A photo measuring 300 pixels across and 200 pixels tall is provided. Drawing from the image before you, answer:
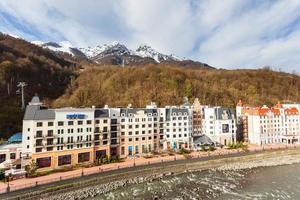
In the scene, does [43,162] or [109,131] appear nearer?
[43,162]

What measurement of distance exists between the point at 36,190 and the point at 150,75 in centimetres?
10745

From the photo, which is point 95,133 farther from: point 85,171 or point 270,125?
point 270,125

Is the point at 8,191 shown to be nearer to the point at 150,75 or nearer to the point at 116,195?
the point at 116,195

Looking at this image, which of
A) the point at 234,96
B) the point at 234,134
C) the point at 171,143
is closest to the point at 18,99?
the point at 171,143

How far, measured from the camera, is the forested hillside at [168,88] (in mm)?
111500

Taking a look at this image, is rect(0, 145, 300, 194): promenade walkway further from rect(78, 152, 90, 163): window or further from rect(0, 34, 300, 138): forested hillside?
rect(0, 34, 300, 138): forested hillside

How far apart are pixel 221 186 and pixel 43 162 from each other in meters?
33.5

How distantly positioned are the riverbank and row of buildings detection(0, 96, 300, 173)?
11.0 m

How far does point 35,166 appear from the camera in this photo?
135 ft

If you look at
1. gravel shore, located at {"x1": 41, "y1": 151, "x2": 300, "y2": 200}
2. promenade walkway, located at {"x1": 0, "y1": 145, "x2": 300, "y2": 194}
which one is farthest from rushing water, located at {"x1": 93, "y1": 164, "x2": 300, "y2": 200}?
promenade walkway, located at {"x1": 0, "y1": 145, "x2": 300, "y2": 194}

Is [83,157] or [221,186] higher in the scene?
[83,157]

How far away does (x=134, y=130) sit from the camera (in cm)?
5766

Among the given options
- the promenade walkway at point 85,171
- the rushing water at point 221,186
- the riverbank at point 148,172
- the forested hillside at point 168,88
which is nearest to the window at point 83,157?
the promenade walkway at point 85,171

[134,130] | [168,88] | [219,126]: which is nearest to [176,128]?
[134,130]
